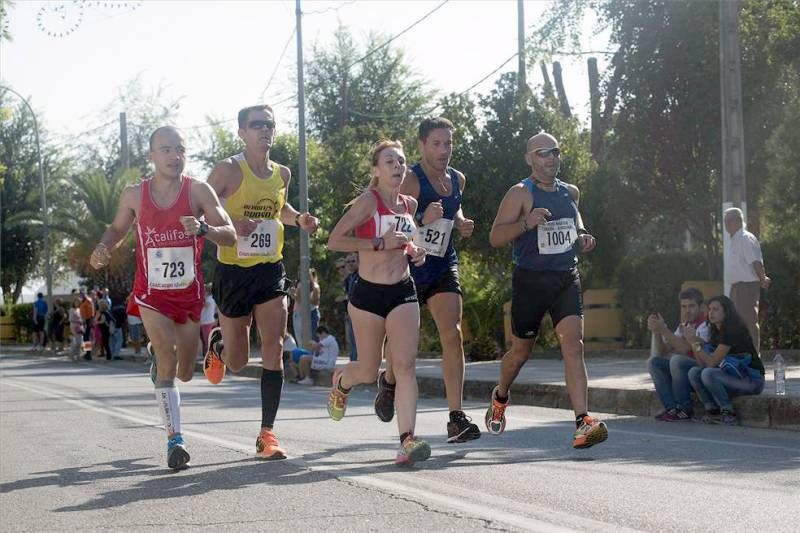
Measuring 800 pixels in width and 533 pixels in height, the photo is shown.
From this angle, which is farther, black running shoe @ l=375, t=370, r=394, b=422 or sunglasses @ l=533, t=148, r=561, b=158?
black running shoe @ l=375, t=370, r=394, b=422

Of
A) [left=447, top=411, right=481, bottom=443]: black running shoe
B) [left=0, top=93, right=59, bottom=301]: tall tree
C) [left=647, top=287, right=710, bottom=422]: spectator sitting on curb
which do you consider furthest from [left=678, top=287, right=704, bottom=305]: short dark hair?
[left=0, top=93, right=59, bottom=301]: tall tree

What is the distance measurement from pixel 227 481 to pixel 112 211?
4781 centimetres

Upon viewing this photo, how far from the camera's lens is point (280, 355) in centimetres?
965

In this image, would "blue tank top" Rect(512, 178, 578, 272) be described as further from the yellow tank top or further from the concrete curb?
the concrete curb

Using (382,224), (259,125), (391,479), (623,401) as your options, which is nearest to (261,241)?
(259,125)

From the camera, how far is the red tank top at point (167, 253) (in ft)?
29.2

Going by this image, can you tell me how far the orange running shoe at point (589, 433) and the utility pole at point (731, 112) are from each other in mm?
10187

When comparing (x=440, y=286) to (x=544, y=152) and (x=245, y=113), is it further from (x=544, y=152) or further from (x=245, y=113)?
(x=245, y=113)

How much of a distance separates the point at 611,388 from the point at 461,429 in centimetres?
516

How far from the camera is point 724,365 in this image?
1237 centimetres

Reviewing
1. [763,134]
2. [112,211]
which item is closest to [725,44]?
[763,134]

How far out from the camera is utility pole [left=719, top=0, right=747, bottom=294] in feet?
62.2

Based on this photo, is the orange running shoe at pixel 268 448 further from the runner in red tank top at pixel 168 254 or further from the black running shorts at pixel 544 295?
the black running shorts at pixel 544 295

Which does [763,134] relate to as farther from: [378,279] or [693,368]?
[378,279]
